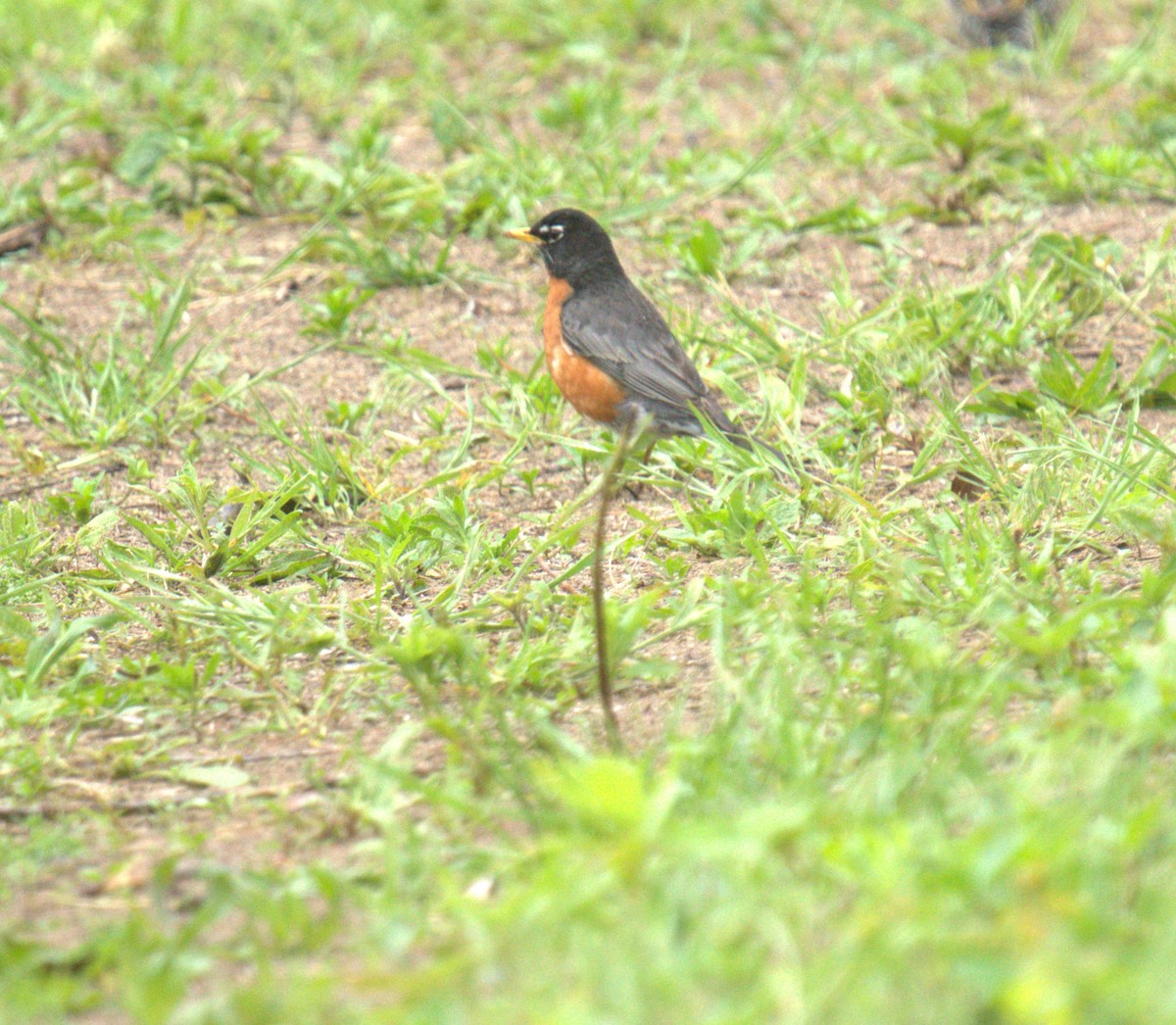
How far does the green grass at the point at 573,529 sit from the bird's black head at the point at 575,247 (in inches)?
10.1

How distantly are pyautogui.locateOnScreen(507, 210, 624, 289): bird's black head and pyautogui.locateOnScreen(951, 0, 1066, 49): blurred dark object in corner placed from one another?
11.6 ft

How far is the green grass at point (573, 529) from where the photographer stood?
227 centimetres

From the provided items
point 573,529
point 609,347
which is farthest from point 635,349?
point 573,529

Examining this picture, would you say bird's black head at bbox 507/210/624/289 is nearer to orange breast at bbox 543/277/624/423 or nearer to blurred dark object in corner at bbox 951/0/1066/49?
orange breast at bbox 543/277/624/423

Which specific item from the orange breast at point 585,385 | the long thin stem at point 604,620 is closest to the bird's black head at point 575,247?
the orange breast at point 585,385

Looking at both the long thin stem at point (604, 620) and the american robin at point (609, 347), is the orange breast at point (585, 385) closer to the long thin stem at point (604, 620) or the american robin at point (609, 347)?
the american robin at point (609, 347)

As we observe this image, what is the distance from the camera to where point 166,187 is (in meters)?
7.17

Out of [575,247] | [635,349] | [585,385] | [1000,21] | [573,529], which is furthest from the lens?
[1000,21]

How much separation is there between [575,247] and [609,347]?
74 cm

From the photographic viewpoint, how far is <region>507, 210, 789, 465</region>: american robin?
Result: 5422 mm

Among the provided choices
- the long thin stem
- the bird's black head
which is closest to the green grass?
the long thin stem

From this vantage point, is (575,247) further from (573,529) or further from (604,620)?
(604,620)

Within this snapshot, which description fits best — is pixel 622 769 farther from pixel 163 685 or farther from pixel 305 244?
pixel 305 244

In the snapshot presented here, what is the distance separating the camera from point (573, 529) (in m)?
3.93
